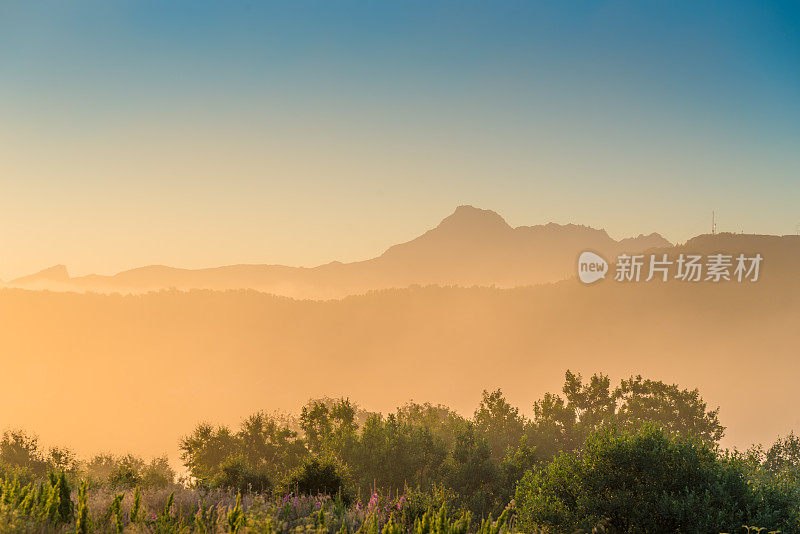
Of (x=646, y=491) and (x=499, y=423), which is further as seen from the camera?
(x=499, y=423)

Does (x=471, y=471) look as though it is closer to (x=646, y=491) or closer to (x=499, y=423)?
(x=499, y=423)

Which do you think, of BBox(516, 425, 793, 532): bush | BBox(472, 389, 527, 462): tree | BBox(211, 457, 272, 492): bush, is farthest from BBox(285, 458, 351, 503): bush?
BBox(472, 389, 527, 462): tree

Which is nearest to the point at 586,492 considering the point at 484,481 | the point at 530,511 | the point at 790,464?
the point at 530,511

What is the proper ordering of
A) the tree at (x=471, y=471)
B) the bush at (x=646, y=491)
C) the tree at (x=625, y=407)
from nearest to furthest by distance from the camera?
1. the bush at (x=646, y=491)
2. the tree at (x=471, y=471)
3. the tree at (x=625, y=407)

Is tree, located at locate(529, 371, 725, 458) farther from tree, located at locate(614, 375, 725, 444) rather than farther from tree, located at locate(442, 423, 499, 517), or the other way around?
tree, located at locate(442, 423, 499, 517)

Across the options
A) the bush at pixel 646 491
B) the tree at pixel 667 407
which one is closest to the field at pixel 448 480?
the bush at pixel 646 491

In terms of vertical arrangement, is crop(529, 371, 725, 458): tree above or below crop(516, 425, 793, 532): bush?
below

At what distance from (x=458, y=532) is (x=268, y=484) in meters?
30.2

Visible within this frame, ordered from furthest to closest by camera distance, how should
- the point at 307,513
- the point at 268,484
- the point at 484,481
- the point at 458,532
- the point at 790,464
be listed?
the point at 790,464
the point at 484,481
the point at 268,484
the point at 307,513
the point at 458,532

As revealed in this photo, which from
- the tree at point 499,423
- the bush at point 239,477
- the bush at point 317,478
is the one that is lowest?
the tree at point 499,423

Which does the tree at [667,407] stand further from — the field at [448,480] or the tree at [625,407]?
the field at [448,480]

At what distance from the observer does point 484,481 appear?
1971 inches

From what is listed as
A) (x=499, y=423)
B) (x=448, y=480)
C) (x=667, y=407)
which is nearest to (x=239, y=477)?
(x=448, y=480)

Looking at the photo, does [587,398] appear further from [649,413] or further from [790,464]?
[790,464]
